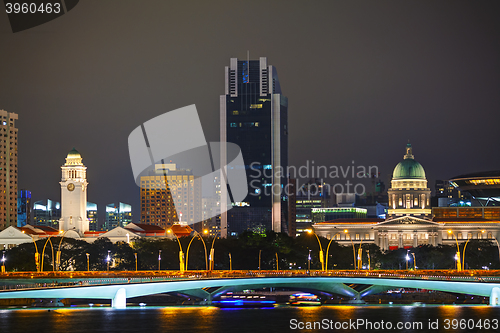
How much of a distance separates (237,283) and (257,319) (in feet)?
56.8

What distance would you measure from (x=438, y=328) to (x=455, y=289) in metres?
18.2

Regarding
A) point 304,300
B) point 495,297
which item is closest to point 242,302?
point 304,300

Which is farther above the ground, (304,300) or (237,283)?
(237,283)

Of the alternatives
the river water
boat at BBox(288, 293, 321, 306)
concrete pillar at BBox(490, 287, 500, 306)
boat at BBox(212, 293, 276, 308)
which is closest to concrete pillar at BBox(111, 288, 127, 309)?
the river water

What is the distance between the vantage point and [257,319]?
125m

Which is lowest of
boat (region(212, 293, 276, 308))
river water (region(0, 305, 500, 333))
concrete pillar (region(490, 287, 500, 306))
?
river water (region(0, 305, 500, 333))

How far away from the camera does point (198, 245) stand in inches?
7677

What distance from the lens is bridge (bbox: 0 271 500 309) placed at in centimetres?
12606

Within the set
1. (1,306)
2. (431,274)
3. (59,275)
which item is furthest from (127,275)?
(431,274)

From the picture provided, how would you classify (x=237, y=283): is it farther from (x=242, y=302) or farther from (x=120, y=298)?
(x=120, y=298)

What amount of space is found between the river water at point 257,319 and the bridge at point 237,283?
3218 mm

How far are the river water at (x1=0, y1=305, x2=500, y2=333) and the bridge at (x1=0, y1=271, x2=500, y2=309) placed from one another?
322 centimetres

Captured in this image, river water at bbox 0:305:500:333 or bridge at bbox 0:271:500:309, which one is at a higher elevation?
bridge at bbox 0:271:500:309

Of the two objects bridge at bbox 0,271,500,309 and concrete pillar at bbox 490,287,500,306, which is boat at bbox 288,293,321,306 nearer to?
bridge at bbox 0,271,500,309
